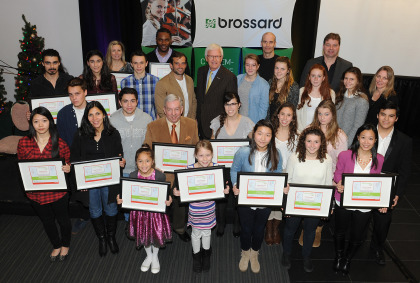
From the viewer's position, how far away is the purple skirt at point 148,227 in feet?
11.6

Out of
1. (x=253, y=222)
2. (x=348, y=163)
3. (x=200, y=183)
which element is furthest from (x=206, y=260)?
(x=348, y=163)

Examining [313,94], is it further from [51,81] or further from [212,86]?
[51,81]

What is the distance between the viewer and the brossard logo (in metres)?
7.04

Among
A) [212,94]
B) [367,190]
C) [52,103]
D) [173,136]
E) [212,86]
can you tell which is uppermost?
[212,86]

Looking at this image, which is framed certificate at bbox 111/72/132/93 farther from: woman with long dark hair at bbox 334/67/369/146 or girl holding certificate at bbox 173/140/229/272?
woman with long dark hair at bbox 334/67/369/146

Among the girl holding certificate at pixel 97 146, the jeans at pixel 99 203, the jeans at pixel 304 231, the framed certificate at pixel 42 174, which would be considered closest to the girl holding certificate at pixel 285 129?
the jeans at pixel 304 231

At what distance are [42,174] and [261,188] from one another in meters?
2.25

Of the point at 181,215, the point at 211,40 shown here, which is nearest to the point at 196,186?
the point at 181,215

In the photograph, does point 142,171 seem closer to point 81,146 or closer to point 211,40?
point 81,146

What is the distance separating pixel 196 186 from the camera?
3283 millimetres

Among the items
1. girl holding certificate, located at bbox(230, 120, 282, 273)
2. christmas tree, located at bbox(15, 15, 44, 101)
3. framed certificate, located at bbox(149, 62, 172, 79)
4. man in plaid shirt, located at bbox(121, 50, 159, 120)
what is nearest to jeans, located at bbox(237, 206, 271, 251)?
girl holding certificate, located at bbox(230, 120, 282, 273)

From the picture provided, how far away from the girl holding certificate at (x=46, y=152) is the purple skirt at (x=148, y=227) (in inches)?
31.8

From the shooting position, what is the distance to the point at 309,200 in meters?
3.31

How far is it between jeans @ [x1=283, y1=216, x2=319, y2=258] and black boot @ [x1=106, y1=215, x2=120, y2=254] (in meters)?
2.01
